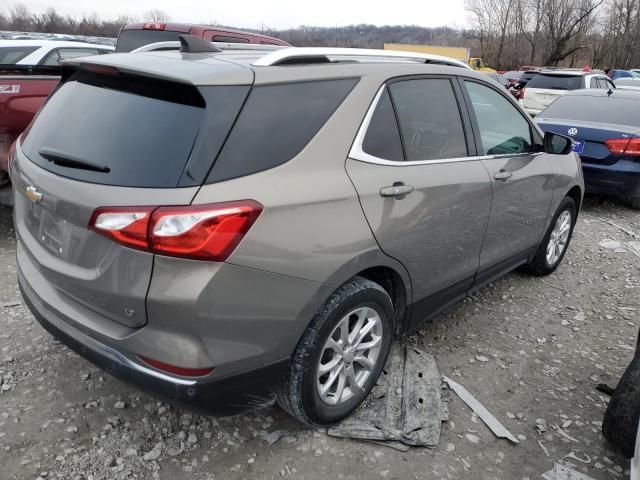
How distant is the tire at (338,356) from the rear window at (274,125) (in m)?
0.68

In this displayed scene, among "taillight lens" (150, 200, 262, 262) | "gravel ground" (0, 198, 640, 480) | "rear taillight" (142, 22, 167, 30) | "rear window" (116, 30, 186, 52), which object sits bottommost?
"gravel ground" (0, 198, 640, 480)

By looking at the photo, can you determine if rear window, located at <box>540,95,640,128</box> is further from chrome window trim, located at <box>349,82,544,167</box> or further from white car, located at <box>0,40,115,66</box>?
white car, located at <box>0,40,115,66</box>

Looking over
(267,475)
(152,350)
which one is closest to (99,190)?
(152,350)

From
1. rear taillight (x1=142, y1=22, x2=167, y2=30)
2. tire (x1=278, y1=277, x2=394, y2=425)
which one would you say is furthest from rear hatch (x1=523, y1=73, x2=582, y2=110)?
tire (x1=278, y1=277, x2=394, y2=425)

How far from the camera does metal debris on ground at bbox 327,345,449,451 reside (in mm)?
2555

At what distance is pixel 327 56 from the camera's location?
8.10ft

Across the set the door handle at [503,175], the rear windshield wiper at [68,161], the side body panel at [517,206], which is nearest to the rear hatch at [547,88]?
the side body panel at [517,206]

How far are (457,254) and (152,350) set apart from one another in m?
1.83

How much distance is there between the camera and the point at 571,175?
4312mm

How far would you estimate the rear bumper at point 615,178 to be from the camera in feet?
20.4

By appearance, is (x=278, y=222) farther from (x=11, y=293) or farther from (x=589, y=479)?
(x=11, y=293)

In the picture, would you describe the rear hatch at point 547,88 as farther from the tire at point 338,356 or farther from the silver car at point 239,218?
the tire at point 338,356

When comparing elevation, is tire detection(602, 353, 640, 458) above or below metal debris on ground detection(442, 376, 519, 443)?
above

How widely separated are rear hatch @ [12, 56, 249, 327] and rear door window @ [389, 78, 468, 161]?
3.24 ft
